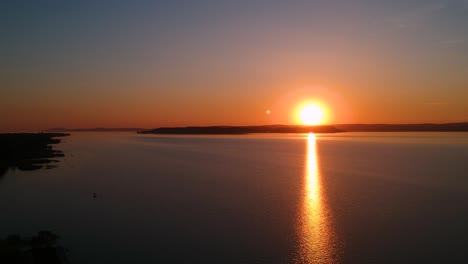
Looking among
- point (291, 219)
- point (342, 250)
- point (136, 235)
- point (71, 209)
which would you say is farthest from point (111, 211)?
point (342, 250)

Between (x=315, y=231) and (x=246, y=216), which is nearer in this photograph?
(x=315, y=231)

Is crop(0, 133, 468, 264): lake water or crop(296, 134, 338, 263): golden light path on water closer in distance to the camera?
crop(296, 134, 338, 263): golden light path on water

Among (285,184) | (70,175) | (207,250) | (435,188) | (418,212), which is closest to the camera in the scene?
(207,250)

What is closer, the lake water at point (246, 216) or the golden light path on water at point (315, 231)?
the golden light path on water at point (315, 231)

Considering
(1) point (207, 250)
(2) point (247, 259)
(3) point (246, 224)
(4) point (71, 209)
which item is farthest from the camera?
(4) point (71, 209)

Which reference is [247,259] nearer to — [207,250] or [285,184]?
[207,250]

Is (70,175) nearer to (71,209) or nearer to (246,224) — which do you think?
(71,209)

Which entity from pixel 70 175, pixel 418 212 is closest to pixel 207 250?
pixel 418 212

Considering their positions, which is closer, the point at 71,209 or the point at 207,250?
A: the point at 207,250

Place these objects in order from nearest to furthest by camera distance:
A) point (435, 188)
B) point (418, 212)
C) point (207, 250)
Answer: point (207, 250), point (418, 212), point (435, 188)
